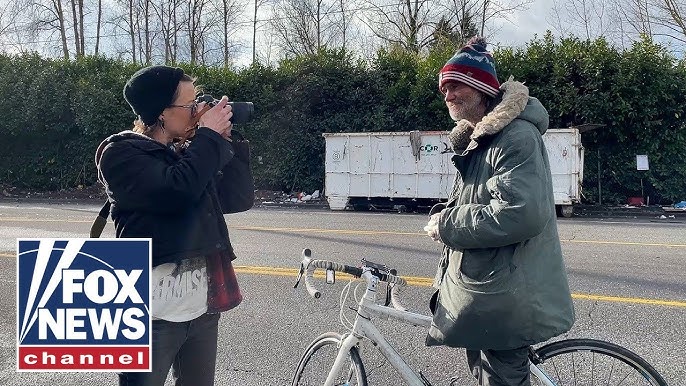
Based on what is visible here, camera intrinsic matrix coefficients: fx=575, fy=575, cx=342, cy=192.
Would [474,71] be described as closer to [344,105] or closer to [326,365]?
[326,365]

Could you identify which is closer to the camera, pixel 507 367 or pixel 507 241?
pixel 507 241

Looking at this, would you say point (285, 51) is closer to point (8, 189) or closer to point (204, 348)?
point (8, 189)

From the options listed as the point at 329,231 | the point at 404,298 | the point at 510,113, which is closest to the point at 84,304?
the point at 510,113

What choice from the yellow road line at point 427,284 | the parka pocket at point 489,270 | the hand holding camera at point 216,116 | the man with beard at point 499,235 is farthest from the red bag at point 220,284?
the yellow road line at point 427,284

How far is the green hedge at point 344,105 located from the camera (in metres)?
16.1

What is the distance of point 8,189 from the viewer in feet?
71.4

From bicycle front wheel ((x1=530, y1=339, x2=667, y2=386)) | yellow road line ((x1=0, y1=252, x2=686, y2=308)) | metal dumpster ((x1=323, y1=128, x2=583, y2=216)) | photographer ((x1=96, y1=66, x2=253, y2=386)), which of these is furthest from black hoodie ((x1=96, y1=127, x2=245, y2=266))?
metal dumpster ((x1=323, y1=128, x2=583, y2=216))

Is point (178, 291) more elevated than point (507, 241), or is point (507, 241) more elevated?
point (507, 241)

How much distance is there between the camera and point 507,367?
2.37 m

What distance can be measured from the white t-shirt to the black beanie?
63 centimetres

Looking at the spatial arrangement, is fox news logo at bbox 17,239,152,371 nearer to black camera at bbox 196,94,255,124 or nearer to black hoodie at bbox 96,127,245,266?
black hoodie at bbox 96,127,245,266

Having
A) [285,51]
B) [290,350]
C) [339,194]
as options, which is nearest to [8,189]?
[339,194]

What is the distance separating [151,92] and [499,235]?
1512 mm

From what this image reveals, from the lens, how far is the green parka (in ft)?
7.04
